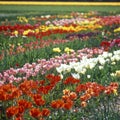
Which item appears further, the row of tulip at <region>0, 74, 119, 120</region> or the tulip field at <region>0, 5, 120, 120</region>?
the tulip field at <region>0, 5, 120, 120</region>

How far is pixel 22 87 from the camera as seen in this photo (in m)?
5.77

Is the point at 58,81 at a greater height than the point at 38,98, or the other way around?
the point at 38,98

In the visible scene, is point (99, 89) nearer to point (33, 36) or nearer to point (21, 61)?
point (21, 61)

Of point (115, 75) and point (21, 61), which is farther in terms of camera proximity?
point (21, 61)

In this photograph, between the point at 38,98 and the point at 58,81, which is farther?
the point at 58,81

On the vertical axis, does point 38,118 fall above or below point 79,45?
above

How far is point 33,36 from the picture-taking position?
48.2ft

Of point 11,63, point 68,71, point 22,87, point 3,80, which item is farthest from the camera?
point 11,63

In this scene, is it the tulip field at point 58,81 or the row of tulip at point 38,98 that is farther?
the tulip field at point 58,81

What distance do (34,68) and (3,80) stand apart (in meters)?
1.30

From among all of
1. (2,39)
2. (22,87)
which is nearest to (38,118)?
(22,87)

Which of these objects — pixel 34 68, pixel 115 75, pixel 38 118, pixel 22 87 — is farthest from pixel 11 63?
pixel 38 118

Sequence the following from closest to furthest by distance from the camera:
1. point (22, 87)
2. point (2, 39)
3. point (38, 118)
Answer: point (38, 118), point (22, 87), point (2, 39)

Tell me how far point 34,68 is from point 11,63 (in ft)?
3.30
